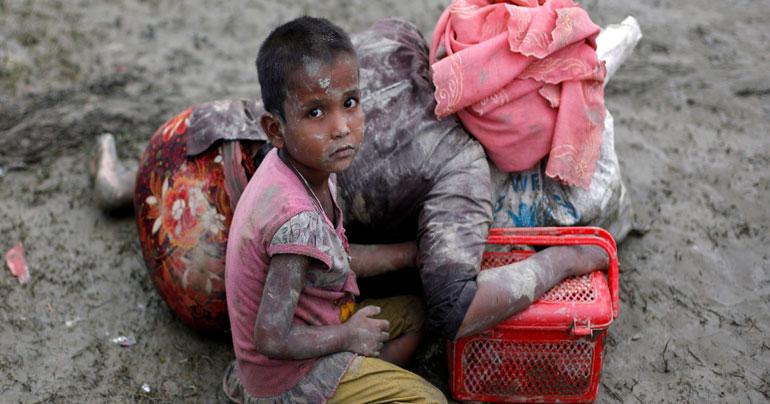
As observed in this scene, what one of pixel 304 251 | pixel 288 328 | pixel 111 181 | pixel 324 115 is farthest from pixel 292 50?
pixel 111 181

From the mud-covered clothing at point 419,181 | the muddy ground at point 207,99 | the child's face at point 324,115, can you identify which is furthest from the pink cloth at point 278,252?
the muddy ground at point 207,99

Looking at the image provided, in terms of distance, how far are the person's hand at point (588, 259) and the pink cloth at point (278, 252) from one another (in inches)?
30.3

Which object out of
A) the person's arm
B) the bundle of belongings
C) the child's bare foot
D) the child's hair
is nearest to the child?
the child's hair

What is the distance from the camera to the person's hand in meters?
2.61

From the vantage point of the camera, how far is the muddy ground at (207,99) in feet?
9.43

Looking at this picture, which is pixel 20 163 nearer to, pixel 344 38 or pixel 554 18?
pixel 344 38

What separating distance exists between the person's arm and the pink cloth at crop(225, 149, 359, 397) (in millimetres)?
403

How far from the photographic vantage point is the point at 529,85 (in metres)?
2.64

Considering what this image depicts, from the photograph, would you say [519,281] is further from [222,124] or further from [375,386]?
[222,124]

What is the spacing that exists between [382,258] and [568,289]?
636 millimetres

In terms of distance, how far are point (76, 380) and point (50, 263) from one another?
2.23ft

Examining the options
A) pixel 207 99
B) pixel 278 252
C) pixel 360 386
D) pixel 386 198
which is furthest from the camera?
pixel 207 99

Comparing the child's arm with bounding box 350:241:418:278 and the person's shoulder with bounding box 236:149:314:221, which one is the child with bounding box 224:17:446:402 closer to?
the person's shoulder with bounding box 236:149:314:221

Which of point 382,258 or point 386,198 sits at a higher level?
point 386,198
